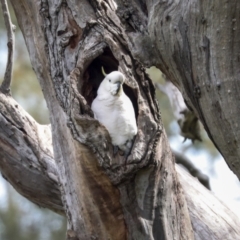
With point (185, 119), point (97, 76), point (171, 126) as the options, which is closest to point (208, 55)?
point (97, 76)

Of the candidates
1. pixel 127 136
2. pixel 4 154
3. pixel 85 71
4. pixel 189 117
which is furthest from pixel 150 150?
pixel 189 117

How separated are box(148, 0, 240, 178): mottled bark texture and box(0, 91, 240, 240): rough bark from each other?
32.7 inches

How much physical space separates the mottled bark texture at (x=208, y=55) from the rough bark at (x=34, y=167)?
0.83 meters

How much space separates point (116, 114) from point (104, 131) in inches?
2.7

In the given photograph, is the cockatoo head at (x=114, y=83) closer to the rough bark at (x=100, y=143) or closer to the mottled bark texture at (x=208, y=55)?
the rough bark at (x=100, y=143)

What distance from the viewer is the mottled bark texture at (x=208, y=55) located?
55.3 inches

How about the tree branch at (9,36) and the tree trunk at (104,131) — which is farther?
the tree branch at (9,36)

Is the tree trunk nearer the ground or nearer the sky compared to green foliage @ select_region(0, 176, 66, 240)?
nearer the ground

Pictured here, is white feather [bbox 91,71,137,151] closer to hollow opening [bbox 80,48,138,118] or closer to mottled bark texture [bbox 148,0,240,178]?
hollow opening [bbox 80,48,138,118]

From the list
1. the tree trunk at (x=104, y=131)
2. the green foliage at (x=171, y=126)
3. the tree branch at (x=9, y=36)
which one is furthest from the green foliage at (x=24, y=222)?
the tree trunk at (x=104, y=131)

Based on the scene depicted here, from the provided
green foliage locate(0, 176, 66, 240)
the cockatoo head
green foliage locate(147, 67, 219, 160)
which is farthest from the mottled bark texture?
green foliage locate(0, 176, 66, 240)

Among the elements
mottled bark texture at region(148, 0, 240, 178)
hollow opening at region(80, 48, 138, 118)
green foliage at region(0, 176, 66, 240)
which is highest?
green foliage at region(0, 176, 66, 240)

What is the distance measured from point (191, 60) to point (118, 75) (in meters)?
0.30

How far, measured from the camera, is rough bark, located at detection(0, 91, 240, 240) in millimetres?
2301
